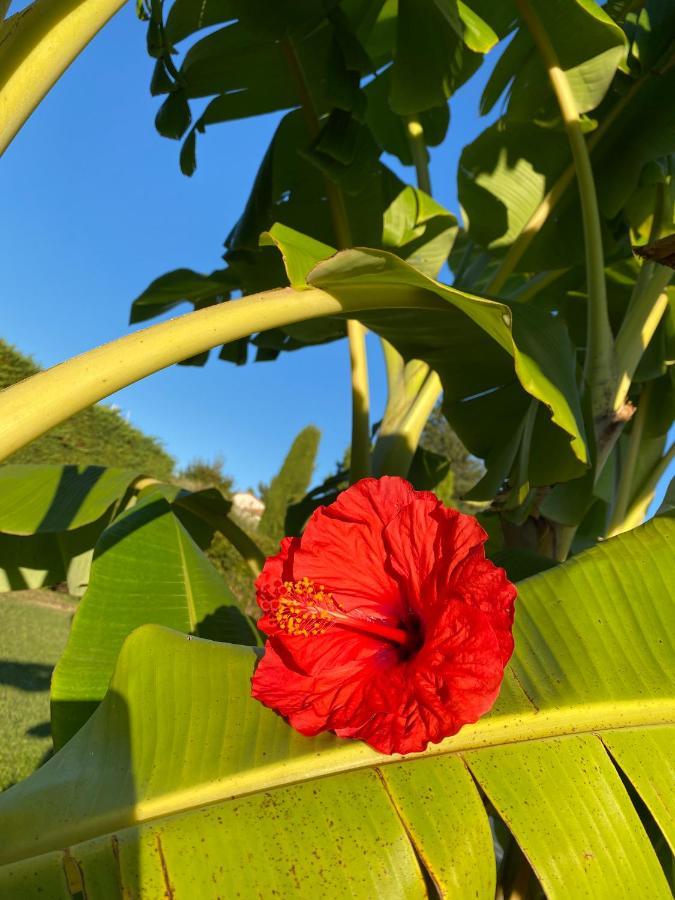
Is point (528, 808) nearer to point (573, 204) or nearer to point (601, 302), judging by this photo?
point (601, 302)

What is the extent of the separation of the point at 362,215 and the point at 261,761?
1.43m

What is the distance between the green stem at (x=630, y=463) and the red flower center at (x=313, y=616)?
1.36 metres

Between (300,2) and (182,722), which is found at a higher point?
(300,2)

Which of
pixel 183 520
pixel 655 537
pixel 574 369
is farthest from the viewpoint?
pixel 183 520

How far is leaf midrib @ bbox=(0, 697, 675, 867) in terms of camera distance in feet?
1.95

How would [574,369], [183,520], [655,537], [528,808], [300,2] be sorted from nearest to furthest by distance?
[528,808] → [655,537] → [574,369] → [300,2] → [183,520]

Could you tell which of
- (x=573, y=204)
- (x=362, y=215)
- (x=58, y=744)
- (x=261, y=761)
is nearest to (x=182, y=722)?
(x=261, y=761)

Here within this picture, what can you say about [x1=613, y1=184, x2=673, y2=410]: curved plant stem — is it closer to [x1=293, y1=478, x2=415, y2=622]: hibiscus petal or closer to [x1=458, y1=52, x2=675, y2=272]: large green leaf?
[x1=458, y1=52, x2=675, y2=272]: large green leaf

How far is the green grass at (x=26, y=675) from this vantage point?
3.20 metres

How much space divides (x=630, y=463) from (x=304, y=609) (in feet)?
5.07

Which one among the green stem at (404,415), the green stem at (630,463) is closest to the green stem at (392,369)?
the green stem at (404,415)

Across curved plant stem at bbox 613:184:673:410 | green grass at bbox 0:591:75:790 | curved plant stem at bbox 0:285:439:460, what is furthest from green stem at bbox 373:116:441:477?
green grass at bbox 0:591:75:790

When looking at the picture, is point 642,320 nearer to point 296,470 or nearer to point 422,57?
point 422,57

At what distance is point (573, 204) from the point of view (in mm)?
1898
